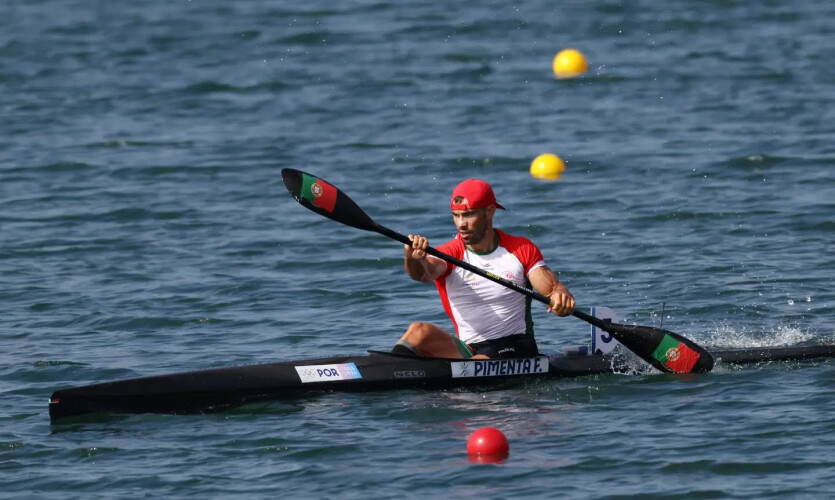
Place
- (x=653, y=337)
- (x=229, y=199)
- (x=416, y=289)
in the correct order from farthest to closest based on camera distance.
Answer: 1. (x=229, y=199)
2. (x=416, y=289)
3. (x=653, y=337)

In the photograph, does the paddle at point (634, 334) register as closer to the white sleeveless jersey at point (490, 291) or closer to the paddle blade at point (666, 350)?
the paddle blade at point (666, 350)

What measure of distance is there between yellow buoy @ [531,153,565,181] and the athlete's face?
818 cm

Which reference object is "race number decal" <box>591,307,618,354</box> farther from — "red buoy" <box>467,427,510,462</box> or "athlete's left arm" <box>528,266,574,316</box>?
"red buoy" <box>467,427,510,462</box>

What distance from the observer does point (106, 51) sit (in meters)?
26.8

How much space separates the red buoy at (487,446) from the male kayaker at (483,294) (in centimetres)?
150

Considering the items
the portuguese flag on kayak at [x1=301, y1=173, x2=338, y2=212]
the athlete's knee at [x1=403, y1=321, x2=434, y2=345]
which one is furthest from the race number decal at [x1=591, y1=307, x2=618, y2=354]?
the portuguese flag on kayak at [x1=301, y1=173, x2=338, y2=212]

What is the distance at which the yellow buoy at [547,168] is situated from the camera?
699 inches

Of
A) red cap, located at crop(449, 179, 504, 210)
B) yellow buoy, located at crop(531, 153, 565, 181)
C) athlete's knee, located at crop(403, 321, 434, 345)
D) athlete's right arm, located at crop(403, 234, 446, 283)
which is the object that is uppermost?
yellow buoy, located at crop(531, 153, 565, 181)

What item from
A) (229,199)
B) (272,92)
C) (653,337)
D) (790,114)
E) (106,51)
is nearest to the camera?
(653,337)

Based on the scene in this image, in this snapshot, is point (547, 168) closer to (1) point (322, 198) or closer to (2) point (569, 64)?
(2) point (569, 64)

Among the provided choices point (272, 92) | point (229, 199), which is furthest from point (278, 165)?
point (272, 92)

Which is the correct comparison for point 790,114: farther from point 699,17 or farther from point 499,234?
point 499,234

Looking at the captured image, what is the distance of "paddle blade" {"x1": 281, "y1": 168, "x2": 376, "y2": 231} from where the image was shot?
9688 mm

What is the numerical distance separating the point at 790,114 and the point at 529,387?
11.9 meters
